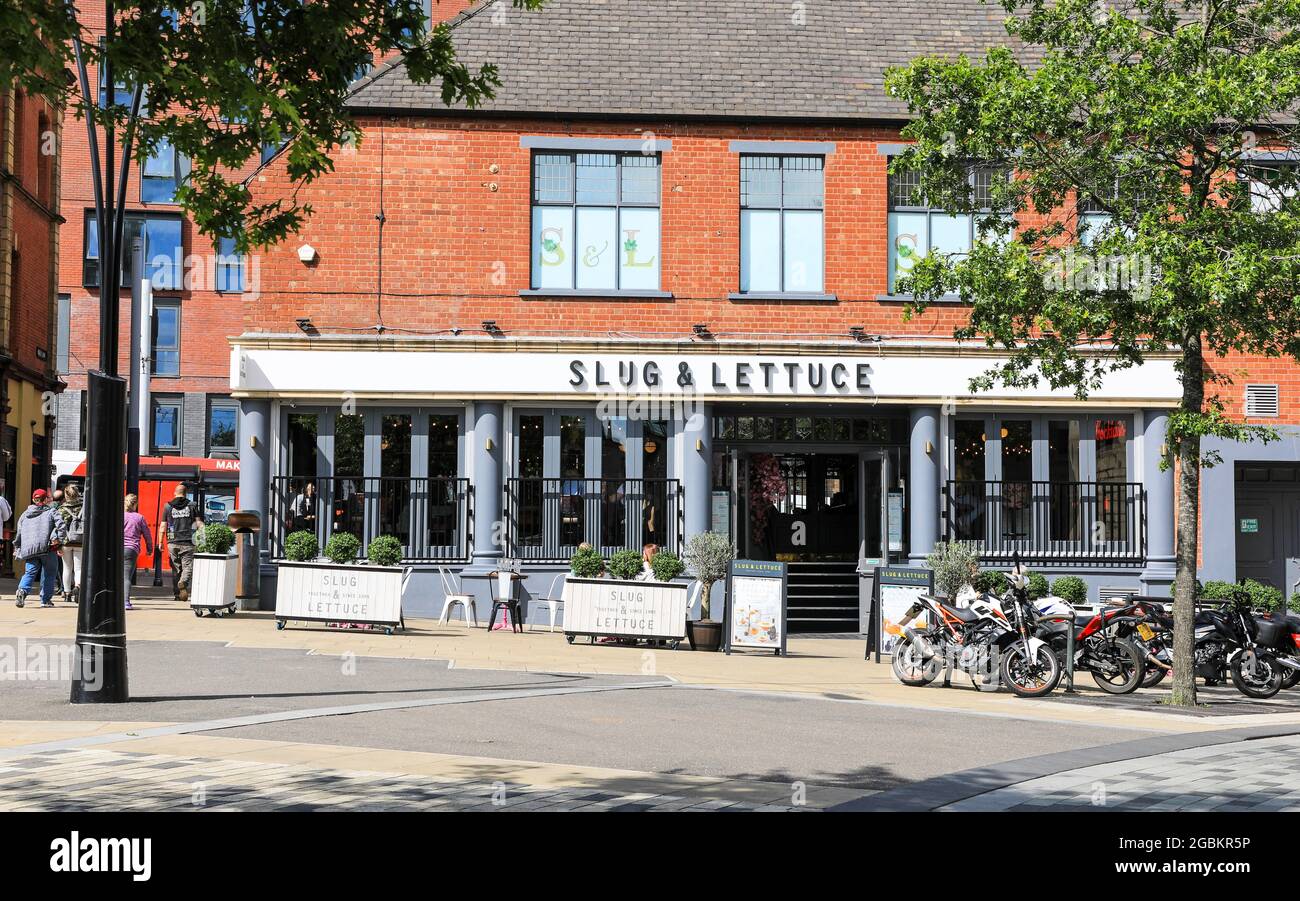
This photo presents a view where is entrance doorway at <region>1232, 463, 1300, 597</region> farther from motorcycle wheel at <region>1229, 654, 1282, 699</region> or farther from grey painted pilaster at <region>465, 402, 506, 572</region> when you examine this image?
grey painted pilaster at <region>465, 402, 506, 572</region>

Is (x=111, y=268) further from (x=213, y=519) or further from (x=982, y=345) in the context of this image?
(x=213, y=519)

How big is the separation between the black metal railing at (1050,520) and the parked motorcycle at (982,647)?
7.68 m

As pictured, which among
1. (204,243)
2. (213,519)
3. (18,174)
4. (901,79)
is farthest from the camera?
(204,243)

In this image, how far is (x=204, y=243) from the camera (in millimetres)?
48188

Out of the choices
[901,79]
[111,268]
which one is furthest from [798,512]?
[111,268]

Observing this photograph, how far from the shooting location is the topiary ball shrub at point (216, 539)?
21.0 meters

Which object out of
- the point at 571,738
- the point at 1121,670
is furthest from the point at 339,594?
the point at 1121,670

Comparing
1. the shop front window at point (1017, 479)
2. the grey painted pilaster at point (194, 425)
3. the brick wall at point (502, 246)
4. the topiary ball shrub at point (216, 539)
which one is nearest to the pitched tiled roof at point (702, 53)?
the brick wall at point (502, 246)

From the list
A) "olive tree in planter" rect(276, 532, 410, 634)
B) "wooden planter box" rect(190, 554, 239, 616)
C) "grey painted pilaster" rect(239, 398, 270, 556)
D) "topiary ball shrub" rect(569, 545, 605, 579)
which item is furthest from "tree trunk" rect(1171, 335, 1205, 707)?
"grey painted pilaster" rect(239, 398, 270, 556)

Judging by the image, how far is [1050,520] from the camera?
75.0ft

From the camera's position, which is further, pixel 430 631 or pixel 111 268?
pixel 430 631

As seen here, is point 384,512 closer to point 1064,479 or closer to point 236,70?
point 1064,479

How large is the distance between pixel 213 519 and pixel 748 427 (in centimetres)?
2351
